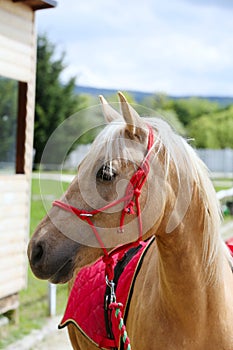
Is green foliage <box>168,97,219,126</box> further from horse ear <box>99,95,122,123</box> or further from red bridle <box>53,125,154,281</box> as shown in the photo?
red bridle <box>53,125,154,281</box>

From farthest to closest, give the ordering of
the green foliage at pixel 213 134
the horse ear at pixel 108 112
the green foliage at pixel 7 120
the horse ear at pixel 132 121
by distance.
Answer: the green foliage at pixel 213 134 < the green foliage at pixel 7 120 < the horse ear at pixel 108 112 < the horse ear at pixel 132 121

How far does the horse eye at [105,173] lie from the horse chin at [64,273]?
12.2 inches

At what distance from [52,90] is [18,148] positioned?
778 inches

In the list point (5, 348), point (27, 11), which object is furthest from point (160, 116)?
point (27, 11)

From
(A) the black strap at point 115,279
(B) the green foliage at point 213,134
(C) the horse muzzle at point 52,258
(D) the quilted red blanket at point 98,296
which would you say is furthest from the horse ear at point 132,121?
(B) the green foliage at point 213,134

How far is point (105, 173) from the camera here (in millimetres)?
1765

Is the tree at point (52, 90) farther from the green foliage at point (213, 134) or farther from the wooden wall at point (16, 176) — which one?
the green foliage at point (213, 134)

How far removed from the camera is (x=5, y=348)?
4500 millimetres

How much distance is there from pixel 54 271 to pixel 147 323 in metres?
0.53

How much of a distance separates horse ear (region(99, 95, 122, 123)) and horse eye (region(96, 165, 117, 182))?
271 millimetres

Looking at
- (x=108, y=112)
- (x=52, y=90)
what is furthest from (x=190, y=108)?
(x=108, y=112)

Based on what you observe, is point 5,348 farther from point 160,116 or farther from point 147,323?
point 160,116

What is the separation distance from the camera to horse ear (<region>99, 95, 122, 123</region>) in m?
1.97

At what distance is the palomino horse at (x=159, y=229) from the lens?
179cm
